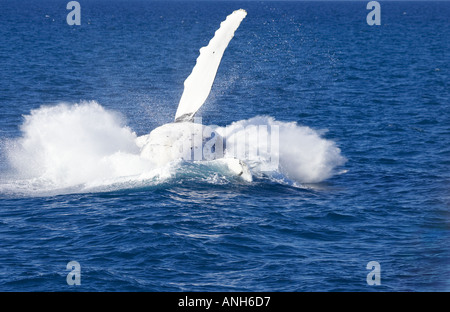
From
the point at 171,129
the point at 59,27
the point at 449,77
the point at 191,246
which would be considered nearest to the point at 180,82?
the point at 449,77

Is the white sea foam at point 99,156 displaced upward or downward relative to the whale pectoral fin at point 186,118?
downward

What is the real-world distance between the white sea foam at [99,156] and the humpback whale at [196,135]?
564 millimetres

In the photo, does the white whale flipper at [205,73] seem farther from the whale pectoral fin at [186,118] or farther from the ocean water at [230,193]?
the ocean water at [230,193]

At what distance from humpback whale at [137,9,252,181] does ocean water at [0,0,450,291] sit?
0.58 meters

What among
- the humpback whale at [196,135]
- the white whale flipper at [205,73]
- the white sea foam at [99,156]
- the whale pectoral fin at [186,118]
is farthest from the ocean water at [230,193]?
→ the white whale flipper at [205,73]

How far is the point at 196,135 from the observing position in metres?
32.0

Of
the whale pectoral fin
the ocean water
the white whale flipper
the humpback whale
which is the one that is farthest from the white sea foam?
the white whale flipper

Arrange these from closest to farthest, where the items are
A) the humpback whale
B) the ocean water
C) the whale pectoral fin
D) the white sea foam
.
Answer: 1. the ocean water
2. the white sea foam
3. the humpback whale
4. the whale pectoral fin

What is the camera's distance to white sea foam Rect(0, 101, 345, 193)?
31.2 meters

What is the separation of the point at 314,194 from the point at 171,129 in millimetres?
7186

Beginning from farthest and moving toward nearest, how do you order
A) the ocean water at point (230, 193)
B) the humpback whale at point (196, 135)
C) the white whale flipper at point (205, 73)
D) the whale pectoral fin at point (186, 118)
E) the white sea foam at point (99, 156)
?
the white whale flipper at point (205, 73), the whale pectoral fin at point (186, 118), the humpback whale at point (196, 135), the white sea foam at point (99, 156), the ocean water at point (230, 193)

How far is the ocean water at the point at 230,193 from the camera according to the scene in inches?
883

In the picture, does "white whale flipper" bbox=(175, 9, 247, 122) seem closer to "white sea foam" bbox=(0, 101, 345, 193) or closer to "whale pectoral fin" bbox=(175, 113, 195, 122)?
"whale pectoral fin" bbox=(175, 113, 195, 122)

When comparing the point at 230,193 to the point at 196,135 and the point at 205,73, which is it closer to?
the point at 196,135
